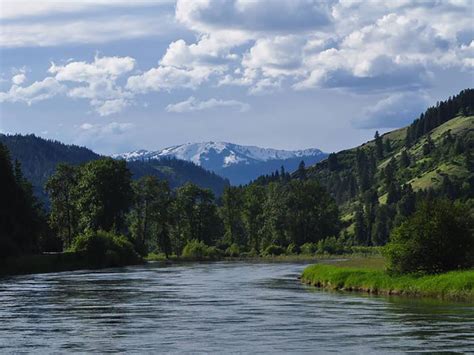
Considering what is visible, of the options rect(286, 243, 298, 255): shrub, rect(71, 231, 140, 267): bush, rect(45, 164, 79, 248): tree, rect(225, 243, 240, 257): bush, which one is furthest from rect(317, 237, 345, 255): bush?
rect(71, 231, 140, 267): bush

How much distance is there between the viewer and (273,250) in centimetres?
19362

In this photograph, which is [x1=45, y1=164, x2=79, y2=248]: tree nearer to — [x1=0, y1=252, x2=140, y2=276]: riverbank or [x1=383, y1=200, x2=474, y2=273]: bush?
[x1=0, y1=252, x2=140, y2=276]: riverbank

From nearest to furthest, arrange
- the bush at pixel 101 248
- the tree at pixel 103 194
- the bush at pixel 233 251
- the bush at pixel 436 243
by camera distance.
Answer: the bush at pixel 436 243
the bush at pixel 101 248
the tree at pixel 103 194
the bush at pixel 233 251

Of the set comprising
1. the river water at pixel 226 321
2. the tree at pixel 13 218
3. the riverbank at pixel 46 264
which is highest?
the tree at pixel 13 218

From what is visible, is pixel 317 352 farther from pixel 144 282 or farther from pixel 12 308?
pixel 144 282

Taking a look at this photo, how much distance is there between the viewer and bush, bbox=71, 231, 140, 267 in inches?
5428

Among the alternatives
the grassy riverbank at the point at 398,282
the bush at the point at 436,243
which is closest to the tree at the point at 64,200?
the grassy riverbank at the point at 398,282

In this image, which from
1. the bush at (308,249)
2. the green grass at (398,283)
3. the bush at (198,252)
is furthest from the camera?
the bush at (308,249)

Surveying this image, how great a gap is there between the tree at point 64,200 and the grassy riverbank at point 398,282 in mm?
93447

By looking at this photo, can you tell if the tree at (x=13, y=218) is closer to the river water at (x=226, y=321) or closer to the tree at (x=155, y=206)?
the river water at (x=226, y=321)

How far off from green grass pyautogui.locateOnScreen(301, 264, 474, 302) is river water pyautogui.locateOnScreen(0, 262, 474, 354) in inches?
117

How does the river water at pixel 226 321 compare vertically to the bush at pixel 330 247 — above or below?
below

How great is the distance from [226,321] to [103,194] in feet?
379

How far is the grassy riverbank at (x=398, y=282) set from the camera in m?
62.5
